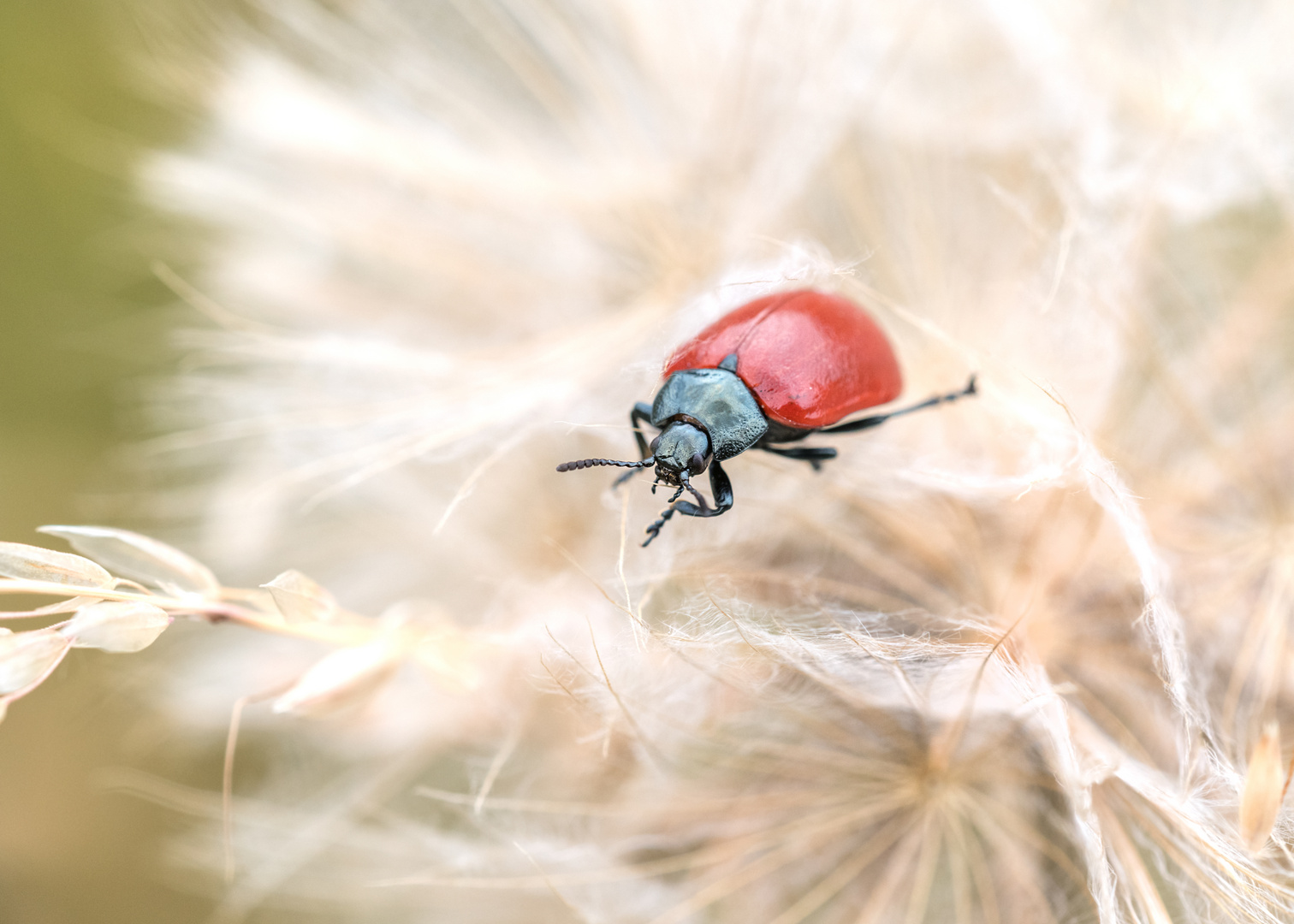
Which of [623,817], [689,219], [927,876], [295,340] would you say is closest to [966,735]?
[927,876]

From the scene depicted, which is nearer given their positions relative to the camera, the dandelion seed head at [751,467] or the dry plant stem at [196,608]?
the dry plant stem at [196,608]

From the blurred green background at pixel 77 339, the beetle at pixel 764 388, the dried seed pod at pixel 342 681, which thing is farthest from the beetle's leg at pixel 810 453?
the blurred green background at pixel 77 339

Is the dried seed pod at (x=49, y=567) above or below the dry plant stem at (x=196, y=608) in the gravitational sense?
→ above

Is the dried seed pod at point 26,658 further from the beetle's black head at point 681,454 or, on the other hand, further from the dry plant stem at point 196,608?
the beetle's black head at point 681,454

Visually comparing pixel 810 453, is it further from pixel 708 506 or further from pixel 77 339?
pixel 77 339

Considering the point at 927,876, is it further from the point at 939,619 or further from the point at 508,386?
the point at 508,386

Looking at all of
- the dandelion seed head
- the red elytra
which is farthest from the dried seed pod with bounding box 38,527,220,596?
the red elytra
